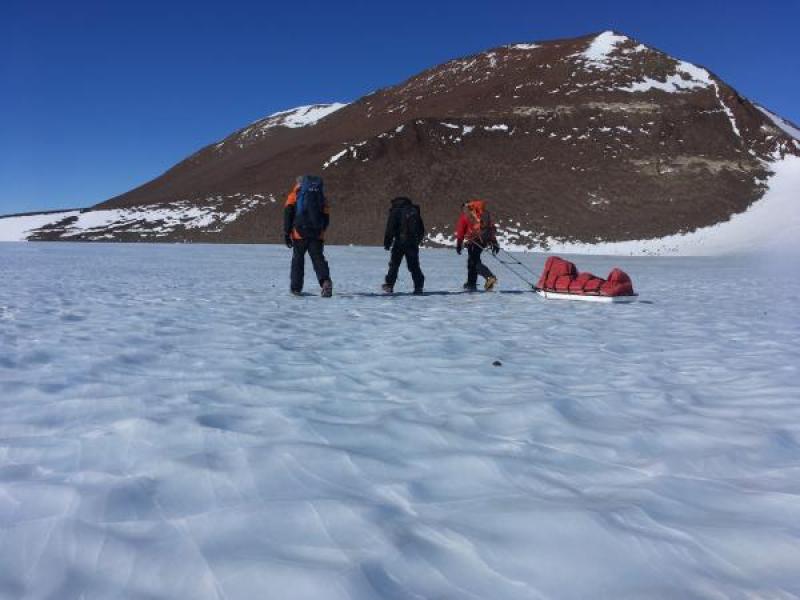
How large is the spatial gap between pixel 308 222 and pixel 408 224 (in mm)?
1805

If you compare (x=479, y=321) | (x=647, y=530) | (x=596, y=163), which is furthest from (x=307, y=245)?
(x=596, y=163)

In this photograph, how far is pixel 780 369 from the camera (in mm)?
5406

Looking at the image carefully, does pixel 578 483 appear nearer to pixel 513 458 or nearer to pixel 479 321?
pixel 513 458

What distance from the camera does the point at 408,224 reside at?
11438 millimetres

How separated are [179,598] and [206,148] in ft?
360

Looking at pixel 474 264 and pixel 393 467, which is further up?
pixel 474 264

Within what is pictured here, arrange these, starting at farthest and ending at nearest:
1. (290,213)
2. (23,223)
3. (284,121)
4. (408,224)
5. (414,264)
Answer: (284,121) → (23,223) → (414,264) → (408,224) → (290,213)

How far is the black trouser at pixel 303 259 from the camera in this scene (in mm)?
10656

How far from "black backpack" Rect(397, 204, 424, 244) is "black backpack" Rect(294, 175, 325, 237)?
150 cm

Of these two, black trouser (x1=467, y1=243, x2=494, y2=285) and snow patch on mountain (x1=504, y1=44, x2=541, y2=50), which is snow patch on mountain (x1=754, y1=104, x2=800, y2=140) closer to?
snow patch on mountain (x1=504, y1=44, x2=541, y2=50)

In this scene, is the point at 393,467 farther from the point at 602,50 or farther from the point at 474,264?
the point at 602,50

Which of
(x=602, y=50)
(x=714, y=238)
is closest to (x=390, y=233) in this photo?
(x=714, y=238)

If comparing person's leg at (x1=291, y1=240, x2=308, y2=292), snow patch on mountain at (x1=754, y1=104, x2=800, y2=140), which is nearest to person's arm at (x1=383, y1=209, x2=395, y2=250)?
person's leg at (x1=291, y1=240, x2=308, y2=292)

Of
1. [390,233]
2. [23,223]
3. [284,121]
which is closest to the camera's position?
[390,233]
